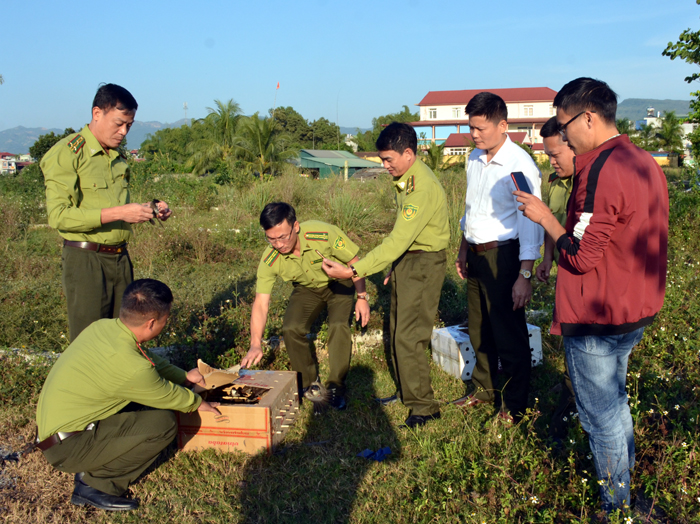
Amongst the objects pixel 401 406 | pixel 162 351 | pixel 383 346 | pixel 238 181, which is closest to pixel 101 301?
pixel 162 351

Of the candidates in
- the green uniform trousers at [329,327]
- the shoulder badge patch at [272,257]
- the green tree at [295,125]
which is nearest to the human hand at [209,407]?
the green uniform trousers at [329,327]

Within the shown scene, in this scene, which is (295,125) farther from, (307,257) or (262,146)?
(307,257)

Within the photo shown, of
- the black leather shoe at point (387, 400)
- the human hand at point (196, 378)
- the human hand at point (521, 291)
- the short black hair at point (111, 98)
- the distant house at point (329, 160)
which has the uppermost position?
the distant house at point (329, 160)

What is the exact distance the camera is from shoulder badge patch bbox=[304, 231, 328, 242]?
378 centimetres

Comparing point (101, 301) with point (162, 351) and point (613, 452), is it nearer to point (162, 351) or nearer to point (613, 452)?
point (162, 351)

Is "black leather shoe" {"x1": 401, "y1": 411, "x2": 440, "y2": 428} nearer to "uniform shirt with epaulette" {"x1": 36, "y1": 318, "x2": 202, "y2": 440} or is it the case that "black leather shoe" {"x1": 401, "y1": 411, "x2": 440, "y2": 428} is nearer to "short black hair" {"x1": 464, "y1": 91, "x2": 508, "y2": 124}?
"uniform shirt with epaulette" {"x1": 36, "y1": 318, "x2": 202, "y2": 440}

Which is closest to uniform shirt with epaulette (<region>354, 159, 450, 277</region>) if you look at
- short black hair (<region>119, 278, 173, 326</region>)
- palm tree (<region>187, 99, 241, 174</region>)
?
short black hair (<region>119, 278, 173, 326</region>)

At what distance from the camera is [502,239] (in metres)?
3.32

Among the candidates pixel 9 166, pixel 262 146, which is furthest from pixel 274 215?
pixel 9 166

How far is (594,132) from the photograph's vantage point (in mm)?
2096

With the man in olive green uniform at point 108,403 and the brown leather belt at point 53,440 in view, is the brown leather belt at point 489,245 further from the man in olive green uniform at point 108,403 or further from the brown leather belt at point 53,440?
the brown leather belt at point 53,440

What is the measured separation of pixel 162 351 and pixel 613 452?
3.53 meters

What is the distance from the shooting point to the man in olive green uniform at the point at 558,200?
10.6 ft

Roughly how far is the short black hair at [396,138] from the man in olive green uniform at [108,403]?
5.40 feet
